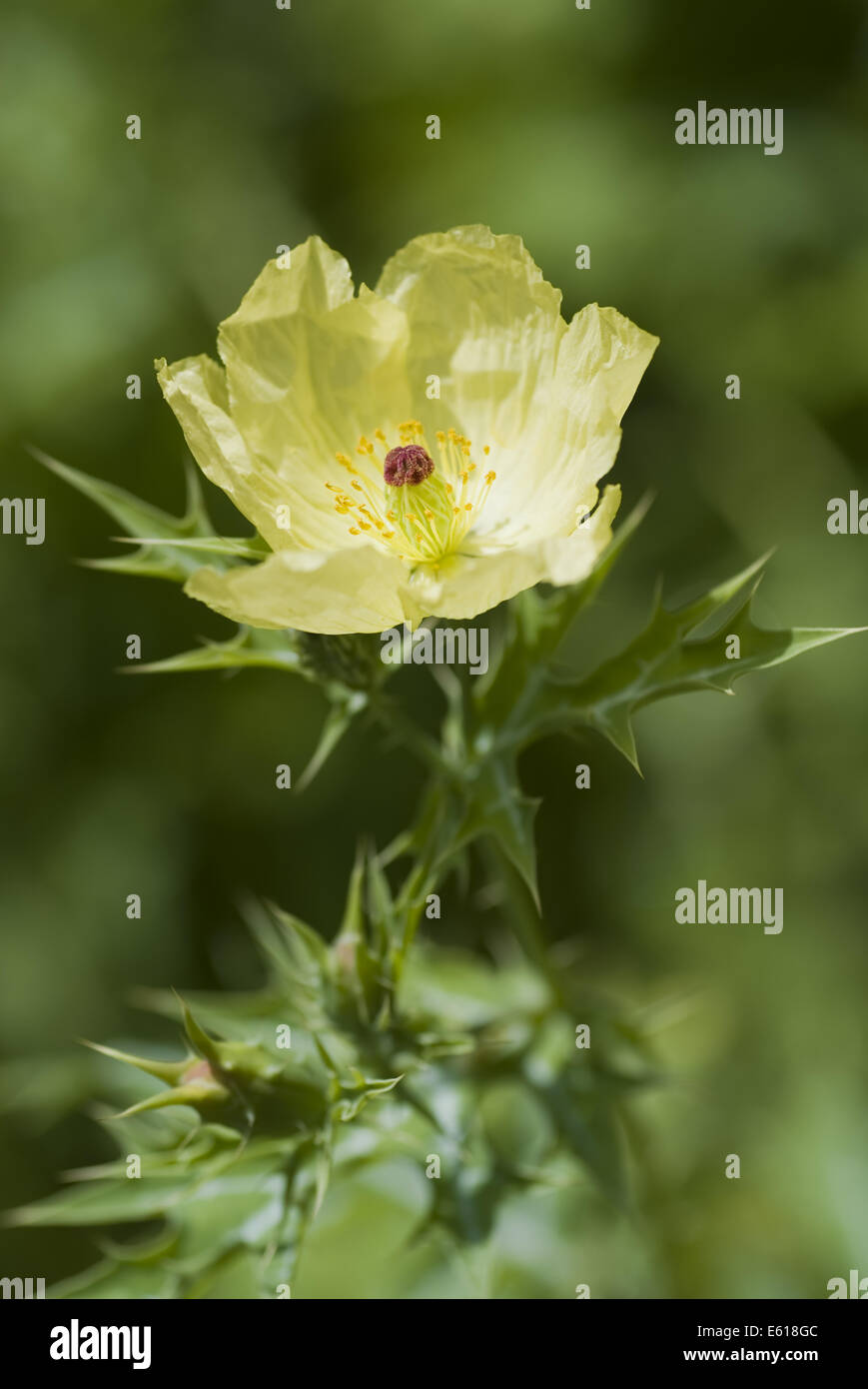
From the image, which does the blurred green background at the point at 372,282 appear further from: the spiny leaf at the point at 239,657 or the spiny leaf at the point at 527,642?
the spiny leaf at the point at 239,657

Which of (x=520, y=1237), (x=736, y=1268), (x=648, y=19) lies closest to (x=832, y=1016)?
(x=736, y=1268)

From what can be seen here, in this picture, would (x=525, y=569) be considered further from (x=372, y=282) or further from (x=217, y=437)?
(x=372, y=282)

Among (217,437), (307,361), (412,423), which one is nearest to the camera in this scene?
(217,437)

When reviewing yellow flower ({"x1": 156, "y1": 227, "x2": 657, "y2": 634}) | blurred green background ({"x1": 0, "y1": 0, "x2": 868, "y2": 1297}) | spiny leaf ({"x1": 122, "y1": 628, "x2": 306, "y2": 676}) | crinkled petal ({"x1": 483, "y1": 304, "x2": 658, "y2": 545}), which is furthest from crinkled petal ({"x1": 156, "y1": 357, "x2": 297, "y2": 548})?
blurred green background ({"x1": 0, "y1": 0, "x2": 868, "y2": 1297})

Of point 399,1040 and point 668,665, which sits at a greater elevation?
point 668,665

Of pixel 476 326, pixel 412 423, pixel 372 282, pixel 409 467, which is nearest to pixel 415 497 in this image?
pixel 409 467

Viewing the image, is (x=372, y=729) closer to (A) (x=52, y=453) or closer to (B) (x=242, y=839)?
(B) (x=242, y=839)
